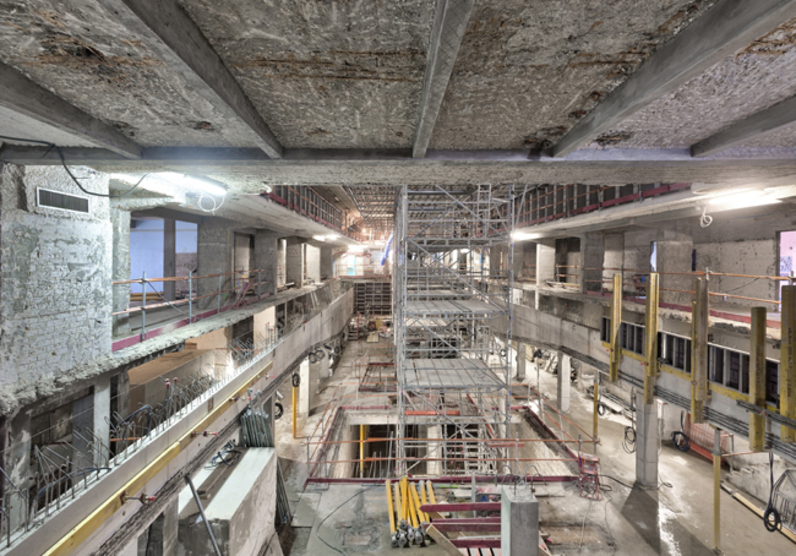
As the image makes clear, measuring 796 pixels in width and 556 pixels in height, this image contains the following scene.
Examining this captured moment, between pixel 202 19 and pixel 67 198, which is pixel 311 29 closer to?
pixel 202 19

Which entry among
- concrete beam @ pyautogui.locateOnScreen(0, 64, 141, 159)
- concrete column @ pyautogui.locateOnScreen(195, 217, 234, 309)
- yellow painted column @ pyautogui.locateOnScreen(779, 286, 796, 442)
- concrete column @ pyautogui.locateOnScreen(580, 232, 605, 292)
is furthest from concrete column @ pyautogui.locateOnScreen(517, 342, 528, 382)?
concrete beam @ pyautogui.locateOnScreen(0, 64, 141, 159)

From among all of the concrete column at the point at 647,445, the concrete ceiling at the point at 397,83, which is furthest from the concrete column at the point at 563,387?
the concrete ceiling at the point at 397,83

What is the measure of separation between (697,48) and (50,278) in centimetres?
585

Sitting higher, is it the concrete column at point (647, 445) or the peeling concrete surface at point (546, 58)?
the peeling concrete surface at point (546, 58)

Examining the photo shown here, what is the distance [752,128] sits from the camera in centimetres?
249

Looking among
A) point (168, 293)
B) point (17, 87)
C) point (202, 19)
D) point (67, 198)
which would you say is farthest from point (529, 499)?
point (168, 293)

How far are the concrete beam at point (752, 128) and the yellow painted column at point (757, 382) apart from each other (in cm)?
398

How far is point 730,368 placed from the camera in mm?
5773

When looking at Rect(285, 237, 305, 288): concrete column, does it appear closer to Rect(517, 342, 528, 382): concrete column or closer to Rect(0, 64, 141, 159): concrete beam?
Rect(517, 342, 528, 382): concrete column

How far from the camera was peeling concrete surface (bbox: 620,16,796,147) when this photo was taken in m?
1.73

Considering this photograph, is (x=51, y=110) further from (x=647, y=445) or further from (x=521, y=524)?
(x=647, y=445)

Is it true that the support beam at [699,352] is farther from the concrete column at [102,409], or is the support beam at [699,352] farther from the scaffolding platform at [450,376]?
the concrete column at [102,409]

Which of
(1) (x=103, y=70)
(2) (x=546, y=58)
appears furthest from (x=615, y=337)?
(1) (x=103, y=70)

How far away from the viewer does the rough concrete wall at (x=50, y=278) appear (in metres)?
3.22
